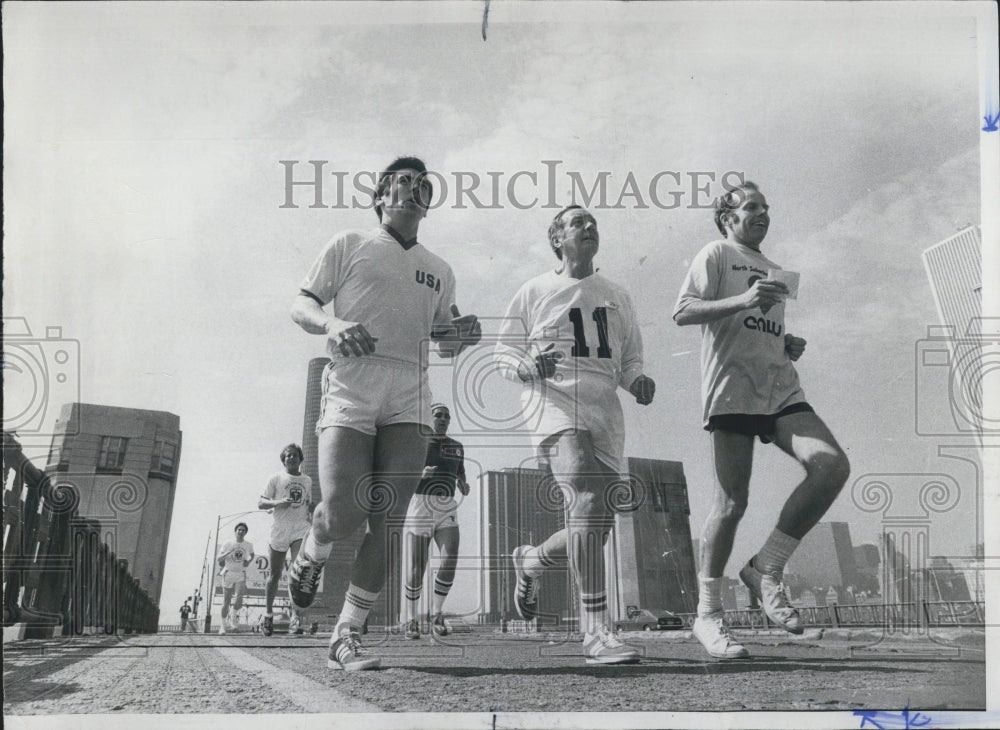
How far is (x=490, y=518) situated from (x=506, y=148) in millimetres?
1574

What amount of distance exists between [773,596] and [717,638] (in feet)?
1.01

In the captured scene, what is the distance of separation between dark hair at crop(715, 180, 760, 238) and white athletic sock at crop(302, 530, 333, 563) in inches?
84.5

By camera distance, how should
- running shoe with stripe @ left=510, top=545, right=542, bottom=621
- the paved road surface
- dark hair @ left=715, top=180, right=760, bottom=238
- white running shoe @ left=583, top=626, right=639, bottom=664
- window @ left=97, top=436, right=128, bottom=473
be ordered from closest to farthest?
1. the paved road surface
2. white running shoe @ left=583, top=626, right=639, bottom=664
3. running shoe with stripe @ left=510, top=545, right=542, bottom=621
4. window @ left=97, top=436, right=128, bottom=473
5. dark hair @ left=715, top=180, right=760, bottom=238

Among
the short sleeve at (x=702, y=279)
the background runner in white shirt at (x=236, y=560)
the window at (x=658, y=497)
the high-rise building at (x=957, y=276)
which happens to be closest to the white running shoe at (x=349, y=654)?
the background runner in white shirt at (x=236, y=560)

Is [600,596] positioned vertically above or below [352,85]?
below

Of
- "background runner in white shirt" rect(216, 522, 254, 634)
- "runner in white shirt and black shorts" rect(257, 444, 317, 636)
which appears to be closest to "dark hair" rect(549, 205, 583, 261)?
"runner in white shirt and black shorts" rect(257, 444, 317, 636)

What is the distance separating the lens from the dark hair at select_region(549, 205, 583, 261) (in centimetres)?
428

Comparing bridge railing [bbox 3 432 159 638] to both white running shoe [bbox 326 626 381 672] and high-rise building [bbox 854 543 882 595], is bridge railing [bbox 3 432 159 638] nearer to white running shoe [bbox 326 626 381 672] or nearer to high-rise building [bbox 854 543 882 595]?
white running shoe [bbox 326 626 381 672]

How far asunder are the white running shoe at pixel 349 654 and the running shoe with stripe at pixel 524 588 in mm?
620

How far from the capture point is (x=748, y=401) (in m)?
4.28

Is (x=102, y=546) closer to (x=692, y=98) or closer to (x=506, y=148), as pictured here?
(x=506, y=148)

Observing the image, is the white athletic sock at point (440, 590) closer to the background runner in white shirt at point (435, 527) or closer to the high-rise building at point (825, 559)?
the background runner in white shirt at point (435, 527)

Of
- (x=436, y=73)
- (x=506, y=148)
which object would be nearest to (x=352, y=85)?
(x=436, y=73)

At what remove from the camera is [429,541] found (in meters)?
4.13
